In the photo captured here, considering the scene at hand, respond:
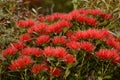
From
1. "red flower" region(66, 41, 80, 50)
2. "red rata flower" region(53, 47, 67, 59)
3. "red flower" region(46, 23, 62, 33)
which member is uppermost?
"red flower" region(46, 23, 62, 33)

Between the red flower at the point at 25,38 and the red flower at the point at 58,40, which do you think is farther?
the red flower at the point at 25,38

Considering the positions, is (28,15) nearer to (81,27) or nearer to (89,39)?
(81,27)

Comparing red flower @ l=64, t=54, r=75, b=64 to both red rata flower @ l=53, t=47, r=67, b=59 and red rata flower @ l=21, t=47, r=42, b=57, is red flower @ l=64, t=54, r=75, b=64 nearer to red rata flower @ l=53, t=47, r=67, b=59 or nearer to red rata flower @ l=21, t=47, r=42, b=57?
red rata flower @ l=53, t=47, r=67, b=59

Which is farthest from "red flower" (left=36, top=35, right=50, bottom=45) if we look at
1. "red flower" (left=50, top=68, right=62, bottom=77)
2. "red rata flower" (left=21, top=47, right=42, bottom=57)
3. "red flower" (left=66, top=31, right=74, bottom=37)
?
"red flower" (left=50, top=68, right=62, bottom=77)

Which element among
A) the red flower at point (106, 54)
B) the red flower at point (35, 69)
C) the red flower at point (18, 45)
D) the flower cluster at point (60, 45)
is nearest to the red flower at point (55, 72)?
the flower cluster at point (60, 45)

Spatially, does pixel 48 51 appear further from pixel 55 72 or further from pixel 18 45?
pixel 18 45

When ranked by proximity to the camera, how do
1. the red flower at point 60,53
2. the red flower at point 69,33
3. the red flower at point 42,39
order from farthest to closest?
the red flower at point 69,33 < the red flower at point 42,39 < the red flower at point 60,53

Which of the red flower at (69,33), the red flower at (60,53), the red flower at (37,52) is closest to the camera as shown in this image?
the red flower at (60,53)

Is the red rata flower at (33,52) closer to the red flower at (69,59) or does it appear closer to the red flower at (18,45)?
the red flower at (18,45)

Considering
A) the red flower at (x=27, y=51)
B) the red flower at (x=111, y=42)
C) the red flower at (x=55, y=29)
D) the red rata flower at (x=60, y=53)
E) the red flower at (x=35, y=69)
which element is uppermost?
the red flower at (x=55, y=29)

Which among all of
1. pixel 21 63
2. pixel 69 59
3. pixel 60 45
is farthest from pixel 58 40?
pixel 21 63

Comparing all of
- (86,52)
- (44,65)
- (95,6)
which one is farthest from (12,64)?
(95,6)

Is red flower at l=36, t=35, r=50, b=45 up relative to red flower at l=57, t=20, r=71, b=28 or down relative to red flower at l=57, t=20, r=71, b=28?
down

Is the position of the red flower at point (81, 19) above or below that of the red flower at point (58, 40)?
above
